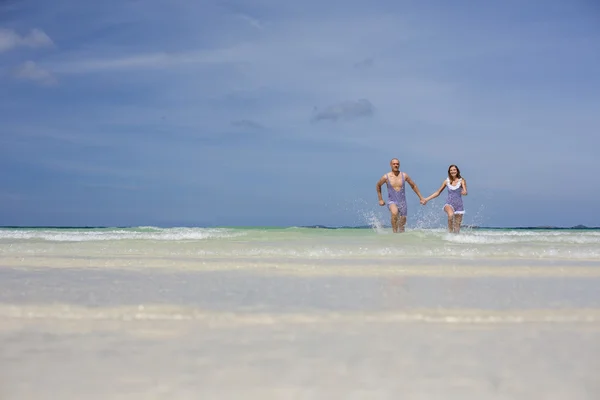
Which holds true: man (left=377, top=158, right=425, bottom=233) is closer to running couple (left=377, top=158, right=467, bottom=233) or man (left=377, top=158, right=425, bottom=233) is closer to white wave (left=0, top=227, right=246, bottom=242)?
running couple (left=377, top=158, right=467, bottom=233)

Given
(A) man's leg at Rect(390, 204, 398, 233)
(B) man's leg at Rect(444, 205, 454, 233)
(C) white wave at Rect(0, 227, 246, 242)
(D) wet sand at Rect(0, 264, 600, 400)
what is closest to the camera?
(D) wet sand at Rect(0, 264, 600, 400)

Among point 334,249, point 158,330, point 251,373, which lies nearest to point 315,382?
point 251,373

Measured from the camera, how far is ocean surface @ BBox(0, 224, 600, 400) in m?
1.84

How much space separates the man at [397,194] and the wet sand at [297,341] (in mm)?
9283

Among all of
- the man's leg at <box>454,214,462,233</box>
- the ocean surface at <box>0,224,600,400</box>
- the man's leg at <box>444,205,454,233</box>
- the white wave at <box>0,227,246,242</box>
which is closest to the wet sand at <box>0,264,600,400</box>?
the ocean surface at <box>0,224,600,400</box>

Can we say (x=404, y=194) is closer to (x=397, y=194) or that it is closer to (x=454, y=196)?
(x=397, y=194)

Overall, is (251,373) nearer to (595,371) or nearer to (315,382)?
(315,382)

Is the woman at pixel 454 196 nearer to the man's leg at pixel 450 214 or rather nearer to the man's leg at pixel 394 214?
the man's leg at pixel 450 214

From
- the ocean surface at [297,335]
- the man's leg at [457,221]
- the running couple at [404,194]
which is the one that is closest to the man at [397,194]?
the running couple at [404,194]

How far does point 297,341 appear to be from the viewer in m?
2.44

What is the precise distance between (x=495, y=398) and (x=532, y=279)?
11.9ft

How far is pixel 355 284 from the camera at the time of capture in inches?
176

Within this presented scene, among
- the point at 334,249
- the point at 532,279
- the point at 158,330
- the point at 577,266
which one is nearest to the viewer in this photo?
the point at 158,330

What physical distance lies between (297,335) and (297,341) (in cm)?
12
